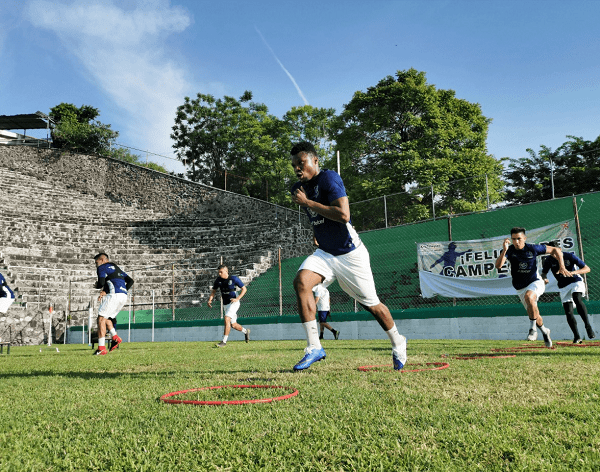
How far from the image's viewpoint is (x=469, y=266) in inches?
520

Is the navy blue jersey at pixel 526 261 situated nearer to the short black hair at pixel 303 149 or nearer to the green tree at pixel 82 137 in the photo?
the short black hair at pixel 303 149

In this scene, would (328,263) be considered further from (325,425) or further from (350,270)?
(325,425)

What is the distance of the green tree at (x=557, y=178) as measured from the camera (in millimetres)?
25203

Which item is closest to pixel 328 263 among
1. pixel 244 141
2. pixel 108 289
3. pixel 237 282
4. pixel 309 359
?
pixel 309 359

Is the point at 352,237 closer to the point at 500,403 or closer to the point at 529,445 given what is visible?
the point at 500,403

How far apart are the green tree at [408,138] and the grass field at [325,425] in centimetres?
2430

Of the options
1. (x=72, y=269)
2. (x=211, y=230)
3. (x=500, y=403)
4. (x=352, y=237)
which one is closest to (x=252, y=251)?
(x=211, y=230)

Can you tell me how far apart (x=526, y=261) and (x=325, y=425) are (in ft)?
22.3

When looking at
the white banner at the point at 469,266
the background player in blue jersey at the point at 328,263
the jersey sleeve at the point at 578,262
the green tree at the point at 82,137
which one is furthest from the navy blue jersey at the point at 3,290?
the green tree at the point at 82,137

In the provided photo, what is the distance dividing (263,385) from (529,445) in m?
2.21

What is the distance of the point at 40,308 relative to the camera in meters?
19.4

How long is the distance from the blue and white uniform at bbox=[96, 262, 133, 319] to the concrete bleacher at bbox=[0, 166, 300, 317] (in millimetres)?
6432

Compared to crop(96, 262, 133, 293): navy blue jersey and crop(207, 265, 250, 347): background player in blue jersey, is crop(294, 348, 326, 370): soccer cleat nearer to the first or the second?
crop(96, 262, 133, 293): navy blue jersey

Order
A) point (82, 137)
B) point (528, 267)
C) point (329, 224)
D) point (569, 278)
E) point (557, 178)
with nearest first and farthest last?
point (329, 224) → point (528, 267) → point (569, 278) → point (557, 178) → point (82, 137)
